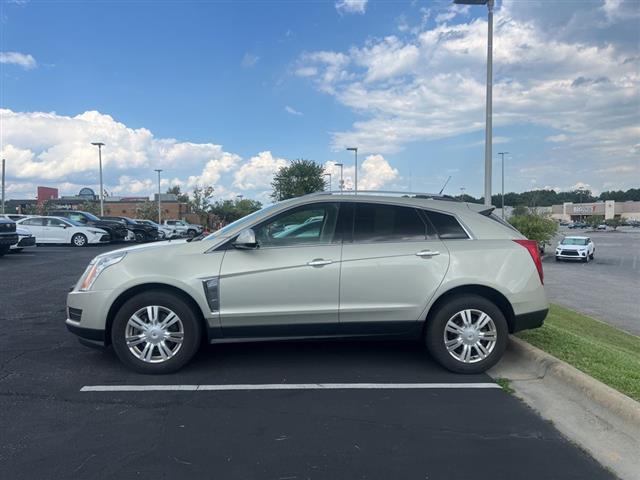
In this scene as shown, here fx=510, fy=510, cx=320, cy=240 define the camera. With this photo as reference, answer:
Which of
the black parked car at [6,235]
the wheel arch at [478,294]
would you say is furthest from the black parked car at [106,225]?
the wheel arch at [478,294]

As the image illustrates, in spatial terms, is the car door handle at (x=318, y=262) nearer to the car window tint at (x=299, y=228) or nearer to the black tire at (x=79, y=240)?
the car window tint at (x=299, y=228)

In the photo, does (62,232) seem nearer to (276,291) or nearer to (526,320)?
(276,291)

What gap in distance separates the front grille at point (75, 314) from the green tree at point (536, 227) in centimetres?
3414

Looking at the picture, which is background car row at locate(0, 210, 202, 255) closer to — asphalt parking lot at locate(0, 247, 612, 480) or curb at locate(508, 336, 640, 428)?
asphalt parking lot at locate(0, 247, 612, 480)

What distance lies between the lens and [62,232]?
2417 centimetres

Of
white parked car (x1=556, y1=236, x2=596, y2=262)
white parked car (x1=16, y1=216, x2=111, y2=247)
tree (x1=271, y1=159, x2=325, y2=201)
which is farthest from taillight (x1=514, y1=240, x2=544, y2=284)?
tree (x1=271, y1=159, x2=325, y2=201)

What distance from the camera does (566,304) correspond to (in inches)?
611

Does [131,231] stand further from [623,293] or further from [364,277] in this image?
[364,277]

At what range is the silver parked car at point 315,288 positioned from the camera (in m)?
4.77

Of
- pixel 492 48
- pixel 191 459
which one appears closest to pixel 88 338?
pixel 191 459

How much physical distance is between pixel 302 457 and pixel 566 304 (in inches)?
566

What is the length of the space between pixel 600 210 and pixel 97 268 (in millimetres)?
156923

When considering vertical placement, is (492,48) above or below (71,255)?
above

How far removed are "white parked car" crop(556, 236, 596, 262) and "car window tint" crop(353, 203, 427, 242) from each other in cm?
3216
